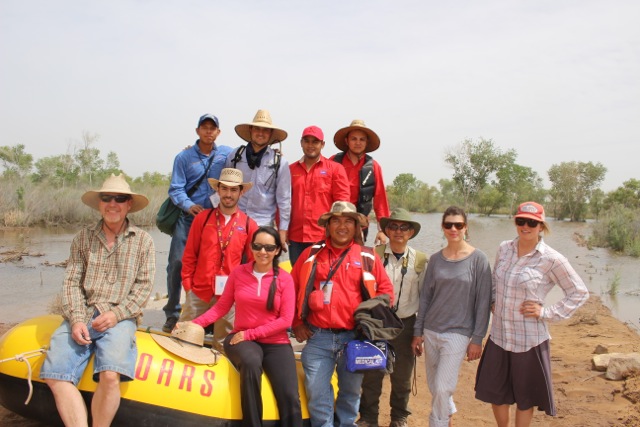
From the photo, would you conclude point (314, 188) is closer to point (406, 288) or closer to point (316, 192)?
point (316, 192)

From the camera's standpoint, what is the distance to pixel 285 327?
3.63 metres

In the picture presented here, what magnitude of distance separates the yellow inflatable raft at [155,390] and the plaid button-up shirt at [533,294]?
1.58 metres

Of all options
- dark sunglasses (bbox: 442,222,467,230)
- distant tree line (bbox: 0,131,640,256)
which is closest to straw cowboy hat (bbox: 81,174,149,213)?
dark sunglasses (bbox: 442,222,467,230)

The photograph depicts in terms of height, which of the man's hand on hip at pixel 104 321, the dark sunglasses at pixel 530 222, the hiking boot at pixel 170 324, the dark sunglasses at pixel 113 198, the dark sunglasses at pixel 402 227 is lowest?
the hiking boot at pixel 170 324

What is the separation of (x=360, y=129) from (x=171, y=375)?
115 inches

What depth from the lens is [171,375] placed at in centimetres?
356

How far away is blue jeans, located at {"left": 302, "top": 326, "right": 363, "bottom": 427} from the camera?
363cm

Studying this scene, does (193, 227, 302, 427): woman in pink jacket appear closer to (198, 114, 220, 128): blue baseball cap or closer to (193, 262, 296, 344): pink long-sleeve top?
(193, 262, 296, 344): pink long-sleeve top

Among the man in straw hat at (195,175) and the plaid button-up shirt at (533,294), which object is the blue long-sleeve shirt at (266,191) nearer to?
→ the man in straw hat at (195,175)

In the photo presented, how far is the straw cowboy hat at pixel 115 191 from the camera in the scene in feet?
12.2

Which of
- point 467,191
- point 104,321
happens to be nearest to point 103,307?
point 104,321

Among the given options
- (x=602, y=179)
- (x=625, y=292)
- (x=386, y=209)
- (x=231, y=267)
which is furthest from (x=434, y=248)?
(x=602, y=179)

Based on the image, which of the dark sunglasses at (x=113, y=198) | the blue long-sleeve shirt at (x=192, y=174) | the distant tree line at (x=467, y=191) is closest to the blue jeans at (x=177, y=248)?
the blue long-sleeve shirt at (x=192, y=174)

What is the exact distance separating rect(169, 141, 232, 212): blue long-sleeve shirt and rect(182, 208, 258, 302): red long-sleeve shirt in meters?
0.85
